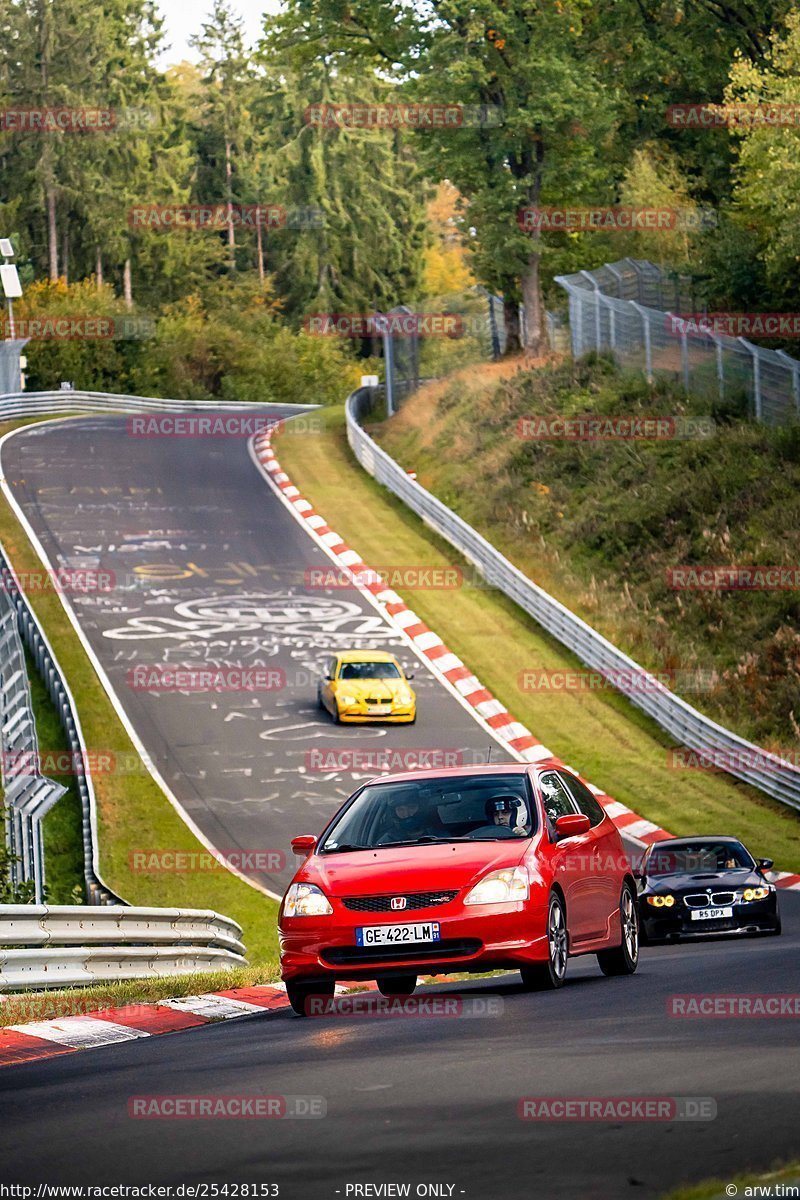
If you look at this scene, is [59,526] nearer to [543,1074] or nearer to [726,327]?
[726,327]

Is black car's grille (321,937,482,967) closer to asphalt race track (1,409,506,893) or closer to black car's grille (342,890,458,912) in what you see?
black car's grille (342,890,458,912)

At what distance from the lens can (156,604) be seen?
39.8m

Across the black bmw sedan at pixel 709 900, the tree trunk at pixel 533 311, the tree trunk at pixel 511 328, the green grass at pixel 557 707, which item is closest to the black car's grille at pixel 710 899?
the black bmw sedan at pixel 709 900

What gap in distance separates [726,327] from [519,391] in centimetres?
645

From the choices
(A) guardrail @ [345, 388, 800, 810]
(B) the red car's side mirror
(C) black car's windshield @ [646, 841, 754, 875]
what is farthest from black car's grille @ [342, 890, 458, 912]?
(A) guardrail @ [345, 388, 800, 810]

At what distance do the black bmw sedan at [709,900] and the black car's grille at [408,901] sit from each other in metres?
8.35

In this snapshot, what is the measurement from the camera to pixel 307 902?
11812 mm

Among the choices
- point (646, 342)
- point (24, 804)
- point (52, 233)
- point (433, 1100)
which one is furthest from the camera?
point (52, 233)

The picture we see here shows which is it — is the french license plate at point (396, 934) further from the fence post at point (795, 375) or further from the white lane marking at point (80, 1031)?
the fence post at point (795, 375)

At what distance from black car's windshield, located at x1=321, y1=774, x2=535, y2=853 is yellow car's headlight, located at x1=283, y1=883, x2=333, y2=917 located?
54cm

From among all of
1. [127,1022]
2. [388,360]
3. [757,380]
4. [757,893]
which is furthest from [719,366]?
[127,1022]

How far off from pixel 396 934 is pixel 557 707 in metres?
23.0

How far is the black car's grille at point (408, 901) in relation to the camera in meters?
11.6

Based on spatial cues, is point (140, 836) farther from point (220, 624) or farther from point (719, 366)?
point (719, 366)
